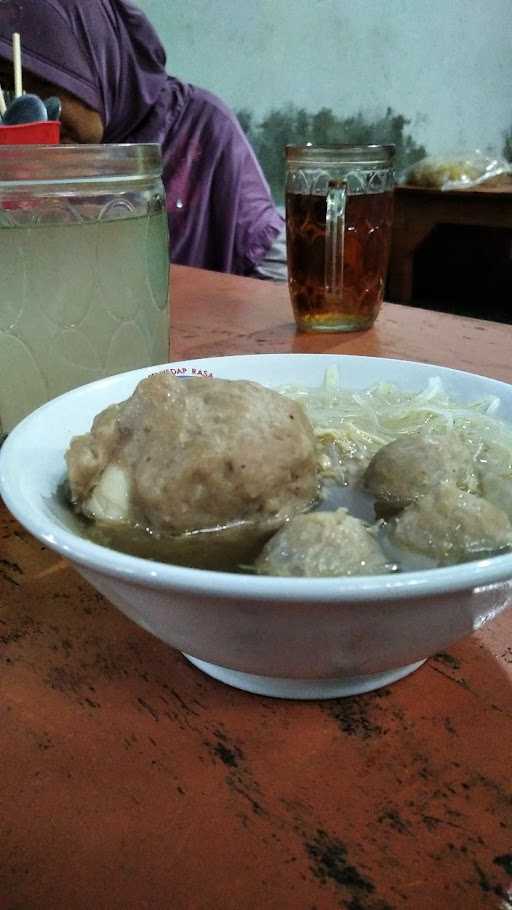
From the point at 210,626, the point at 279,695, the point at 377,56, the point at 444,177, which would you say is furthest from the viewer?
the point at 377,56

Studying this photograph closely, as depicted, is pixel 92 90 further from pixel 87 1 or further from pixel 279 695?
pixel 279 695

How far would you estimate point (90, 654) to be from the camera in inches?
23.7

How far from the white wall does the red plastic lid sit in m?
3.18

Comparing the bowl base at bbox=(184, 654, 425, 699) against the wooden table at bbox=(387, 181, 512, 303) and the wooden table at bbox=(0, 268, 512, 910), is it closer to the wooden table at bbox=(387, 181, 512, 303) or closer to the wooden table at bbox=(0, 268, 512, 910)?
the wooden table at bbox=(0, 268, 512, 910)

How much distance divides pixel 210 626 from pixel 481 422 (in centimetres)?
41

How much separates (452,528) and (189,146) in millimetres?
3168

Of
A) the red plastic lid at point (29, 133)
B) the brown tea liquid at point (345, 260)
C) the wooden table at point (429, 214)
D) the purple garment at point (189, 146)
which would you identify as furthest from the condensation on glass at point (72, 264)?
the wooden table at point (429, 214)

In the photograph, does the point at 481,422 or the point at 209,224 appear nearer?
the point at 481,422

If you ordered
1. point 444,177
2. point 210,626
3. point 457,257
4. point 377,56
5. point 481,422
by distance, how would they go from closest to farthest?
point 210,626
point 481,422
point 444,177
point 377,56
point 457,257

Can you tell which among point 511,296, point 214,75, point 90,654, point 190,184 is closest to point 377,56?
point 214,75

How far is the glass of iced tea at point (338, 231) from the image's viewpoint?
1.34m

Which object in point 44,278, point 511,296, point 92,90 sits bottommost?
point 511,296

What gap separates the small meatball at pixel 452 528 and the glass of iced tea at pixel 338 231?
0.90m

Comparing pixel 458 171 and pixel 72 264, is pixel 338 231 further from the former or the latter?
pixel 458 171
